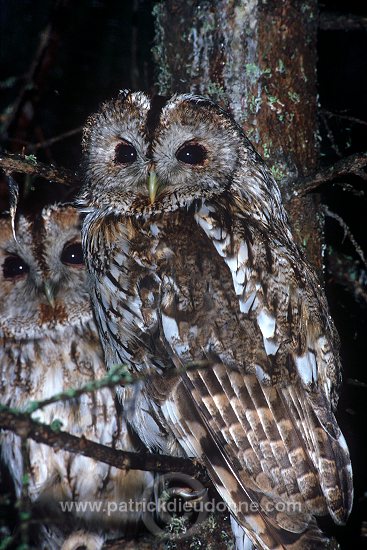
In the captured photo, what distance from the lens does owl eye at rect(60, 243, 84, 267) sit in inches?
109

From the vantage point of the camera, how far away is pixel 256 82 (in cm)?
260

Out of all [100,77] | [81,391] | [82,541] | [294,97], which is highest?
[100,77]

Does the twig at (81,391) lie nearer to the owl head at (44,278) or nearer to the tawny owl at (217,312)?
the tawny owl at (217,312)

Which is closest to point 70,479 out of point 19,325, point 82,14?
point 19,325

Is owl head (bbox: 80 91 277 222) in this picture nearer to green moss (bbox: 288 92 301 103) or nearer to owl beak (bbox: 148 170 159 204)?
owl beak (bbox: 148 170 159 204)

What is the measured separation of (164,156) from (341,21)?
3.91 ft

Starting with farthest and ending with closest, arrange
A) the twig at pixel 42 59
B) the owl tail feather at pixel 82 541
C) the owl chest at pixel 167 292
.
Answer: the twig at pixel 42 59
the owl tail feather at pixel 82 541
the owl chest at pixel 167 292

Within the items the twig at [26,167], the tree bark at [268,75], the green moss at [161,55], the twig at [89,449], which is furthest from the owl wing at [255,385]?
the green moss at [161,55]

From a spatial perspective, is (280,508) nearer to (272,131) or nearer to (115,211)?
(115,211)

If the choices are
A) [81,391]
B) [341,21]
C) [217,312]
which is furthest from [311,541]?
[341,21]

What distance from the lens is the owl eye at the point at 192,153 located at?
2.41 meters

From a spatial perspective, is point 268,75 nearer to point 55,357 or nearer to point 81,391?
point 55,357

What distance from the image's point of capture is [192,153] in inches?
95.8

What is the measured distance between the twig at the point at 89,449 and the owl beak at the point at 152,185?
2.86ft
